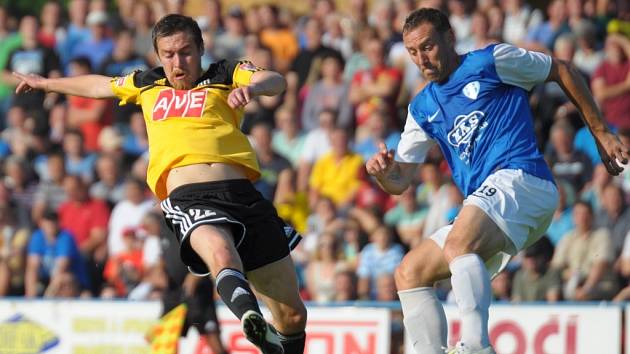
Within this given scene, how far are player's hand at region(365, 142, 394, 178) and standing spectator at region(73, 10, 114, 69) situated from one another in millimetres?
9498

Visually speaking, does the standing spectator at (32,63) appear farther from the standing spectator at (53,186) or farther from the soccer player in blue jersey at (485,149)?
the soccer player in blue jersey at (485,149)

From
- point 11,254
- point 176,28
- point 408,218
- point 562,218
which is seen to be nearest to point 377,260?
point 408,218

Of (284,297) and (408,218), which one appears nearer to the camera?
(284,297)

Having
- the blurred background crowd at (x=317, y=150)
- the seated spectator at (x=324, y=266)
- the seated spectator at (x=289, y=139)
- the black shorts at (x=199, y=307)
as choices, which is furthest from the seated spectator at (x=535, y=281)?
the seated spectator at (x=289, y=139)

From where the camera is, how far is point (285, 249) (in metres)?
8.13

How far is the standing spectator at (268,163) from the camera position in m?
14.3

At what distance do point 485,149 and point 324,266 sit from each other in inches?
226

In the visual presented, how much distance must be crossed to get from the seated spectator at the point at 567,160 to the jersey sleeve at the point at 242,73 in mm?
5728

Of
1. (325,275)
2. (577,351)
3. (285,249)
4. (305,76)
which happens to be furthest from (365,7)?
(285,249)

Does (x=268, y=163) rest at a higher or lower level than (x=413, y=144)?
lower

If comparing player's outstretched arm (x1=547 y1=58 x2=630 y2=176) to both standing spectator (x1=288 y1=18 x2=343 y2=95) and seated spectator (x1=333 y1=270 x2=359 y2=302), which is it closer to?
seated spectator (x1=333 y1=270 x2=359 y2=302)

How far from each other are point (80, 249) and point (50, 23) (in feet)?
13.9

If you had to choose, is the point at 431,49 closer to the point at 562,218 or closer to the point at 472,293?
the point at 472,293

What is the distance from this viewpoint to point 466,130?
7.59 metres
